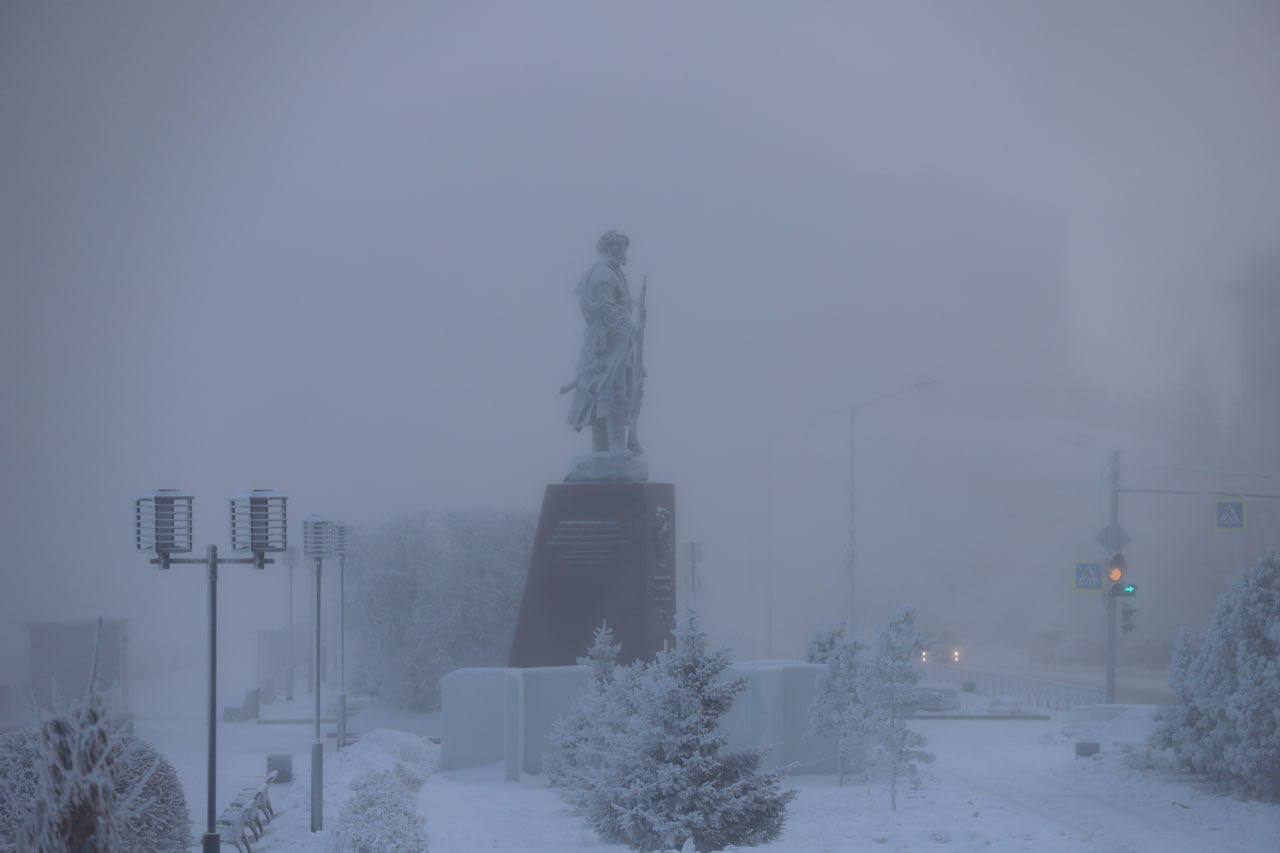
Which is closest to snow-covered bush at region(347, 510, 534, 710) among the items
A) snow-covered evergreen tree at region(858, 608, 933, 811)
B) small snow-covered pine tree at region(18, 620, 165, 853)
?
snow-covered evergreen tree at region(858, 608, 933, 811)

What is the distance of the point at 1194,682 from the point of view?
22.0 metres

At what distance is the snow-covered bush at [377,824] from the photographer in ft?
52.2

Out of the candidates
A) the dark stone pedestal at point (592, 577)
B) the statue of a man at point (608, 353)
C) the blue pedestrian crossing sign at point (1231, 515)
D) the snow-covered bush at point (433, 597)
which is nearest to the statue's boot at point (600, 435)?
the statue of a man at point (608, 353)

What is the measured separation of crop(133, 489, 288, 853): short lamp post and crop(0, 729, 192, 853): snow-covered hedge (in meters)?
0.77

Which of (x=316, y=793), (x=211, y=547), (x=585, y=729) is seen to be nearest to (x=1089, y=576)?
(x=585, y=729)

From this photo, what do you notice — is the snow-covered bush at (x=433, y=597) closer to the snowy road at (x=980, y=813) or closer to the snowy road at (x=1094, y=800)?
the snowy road at (x=980, y=813)

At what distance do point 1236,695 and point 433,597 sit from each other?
78.0 feet

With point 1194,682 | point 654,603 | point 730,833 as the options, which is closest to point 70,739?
point 730,833

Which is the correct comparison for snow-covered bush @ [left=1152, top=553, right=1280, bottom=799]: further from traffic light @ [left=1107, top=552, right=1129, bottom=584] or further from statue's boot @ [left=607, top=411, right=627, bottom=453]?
statue's boot @ [left=607, top=411, right=627, bottom=453]

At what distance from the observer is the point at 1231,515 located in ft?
99.7

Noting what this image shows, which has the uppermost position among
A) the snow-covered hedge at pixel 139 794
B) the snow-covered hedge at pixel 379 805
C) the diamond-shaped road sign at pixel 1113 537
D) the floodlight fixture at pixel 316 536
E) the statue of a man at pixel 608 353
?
the statue of a man at pixel 608 353

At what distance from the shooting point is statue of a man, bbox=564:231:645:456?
2602cm

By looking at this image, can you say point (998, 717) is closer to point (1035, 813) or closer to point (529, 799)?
point (1035, 813)

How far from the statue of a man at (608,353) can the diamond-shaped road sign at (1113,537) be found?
11307 millimetres
